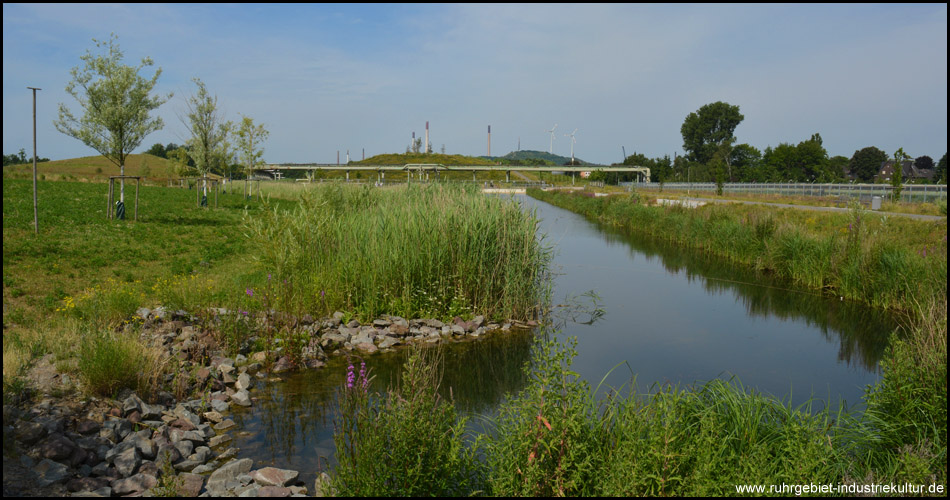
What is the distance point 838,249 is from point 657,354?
769 centimetres

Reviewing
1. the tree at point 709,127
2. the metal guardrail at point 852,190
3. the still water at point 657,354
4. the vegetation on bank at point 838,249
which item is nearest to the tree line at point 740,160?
the tree at point 709,127

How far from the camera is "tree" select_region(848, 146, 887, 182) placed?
9006 cm

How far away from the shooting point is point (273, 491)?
448 cm

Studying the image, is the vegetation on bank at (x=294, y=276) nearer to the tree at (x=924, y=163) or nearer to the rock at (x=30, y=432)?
the rock at (x=30, y=432)

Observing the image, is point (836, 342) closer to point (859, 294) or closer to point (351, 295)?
point (859, 294)

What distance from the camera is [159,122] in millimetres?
20906

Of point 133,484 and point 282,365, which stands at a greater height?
point 282,365

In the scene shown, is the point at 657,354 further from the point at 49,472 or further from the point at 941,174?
the point at 941,174

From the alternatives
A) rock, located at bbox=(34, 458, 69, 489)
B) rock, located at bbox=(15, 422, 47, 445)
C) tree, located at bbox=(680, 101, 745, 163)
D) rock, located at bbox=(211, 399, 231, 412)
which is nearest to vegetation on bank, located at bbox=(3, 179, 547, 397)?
rock, located at bbox=(211, 399, 231, 412)

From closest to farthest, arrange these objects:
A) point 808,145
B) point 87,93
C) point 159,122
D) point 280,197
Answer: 1. point 87,93
2. point 159,122
3. point 280,197
4. point 808,145

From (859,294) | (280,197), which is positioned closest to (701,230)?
(859,294)

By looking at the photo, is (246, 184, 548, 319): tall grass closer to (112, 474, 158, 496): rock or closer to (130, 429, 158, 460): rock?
(130, 429, 158, 460): rock

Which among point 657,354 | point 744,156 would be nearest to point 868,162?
point 744,156

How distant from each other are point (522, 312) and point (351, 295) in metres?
3.35
